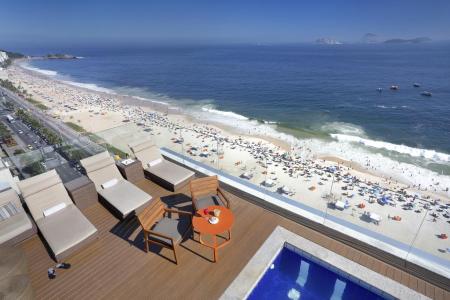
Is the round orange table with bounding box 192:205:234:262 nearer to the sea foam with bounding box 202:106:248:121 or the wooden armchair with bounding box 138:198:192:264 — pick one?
the wooden armchair with bounding box 138:198:192:264

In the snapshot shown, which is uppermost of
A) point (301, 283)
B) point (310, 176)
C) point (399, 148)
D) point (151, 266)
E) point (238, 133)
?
point (151, 266)

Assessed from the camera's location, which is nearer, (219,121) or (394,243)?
(394,243)

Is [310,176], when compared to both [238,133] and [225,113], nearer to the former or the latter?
[238,133]

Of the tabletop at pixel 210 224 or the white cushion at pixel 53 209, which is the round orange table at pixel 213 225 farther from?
the white cushion at pixel 53 209

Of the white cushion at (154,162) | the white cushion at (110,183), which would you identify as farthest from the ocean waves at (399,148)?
the white cushion at (110,183)

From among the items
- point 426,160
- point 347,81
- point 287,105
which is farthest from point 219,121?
point 347,81

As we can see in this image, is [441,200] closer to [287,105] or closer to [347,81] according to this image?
[287,105]

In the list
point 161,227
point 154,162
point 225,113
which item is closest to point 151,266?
point 161,227
